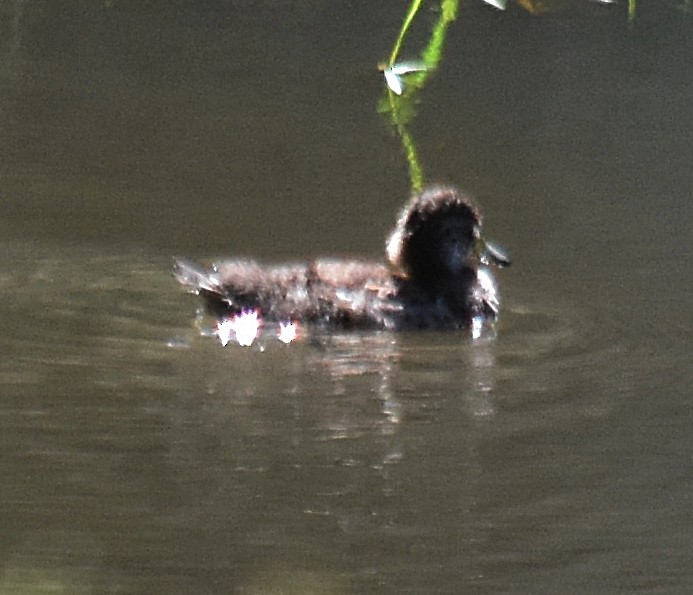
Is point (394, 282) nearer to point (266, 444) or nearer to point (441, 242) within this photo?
point (441, 242)

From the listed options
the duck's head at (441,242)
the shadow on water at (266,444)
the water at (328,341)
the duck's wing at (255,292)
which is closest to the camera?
the shadow on water at (266,444)

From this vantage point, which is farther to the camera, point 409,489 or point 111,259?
point 111,259

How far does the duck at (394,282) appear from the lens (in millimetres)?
7117

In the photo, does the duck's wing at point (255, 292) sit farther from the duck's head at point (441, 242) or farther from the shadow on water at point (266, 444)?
the duck's head at point (441, 242)

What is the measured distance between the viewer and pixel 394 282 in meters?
7.47

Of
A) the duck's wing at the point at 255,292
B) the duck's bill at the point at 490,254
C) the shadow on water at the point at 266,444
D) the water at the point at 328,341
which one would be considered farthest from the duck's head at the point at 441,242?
the duck's wing at the point at 255,292

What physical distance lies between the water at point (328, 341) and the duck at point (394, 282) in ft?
0.44

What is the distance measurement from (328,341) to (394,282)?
2.10ft

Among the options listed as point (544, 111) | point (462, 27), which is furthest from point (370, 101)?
point (462, 27)

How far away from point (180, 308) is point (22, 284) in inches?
24.8

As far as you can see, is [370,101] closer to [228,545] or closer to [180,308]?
[180,308]

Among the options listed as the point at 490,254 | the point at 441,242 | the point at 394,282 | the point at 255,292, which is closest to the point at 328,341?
the point at 255,292

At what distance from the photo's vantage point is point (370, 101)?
1122 cm

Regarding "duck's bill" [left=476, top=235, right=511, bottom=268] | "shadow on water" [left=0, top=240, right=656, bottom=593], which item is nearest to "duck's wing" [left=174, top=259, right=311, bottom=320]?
"shadow on water" [left=0, top=240, right=656, bottom=593]
